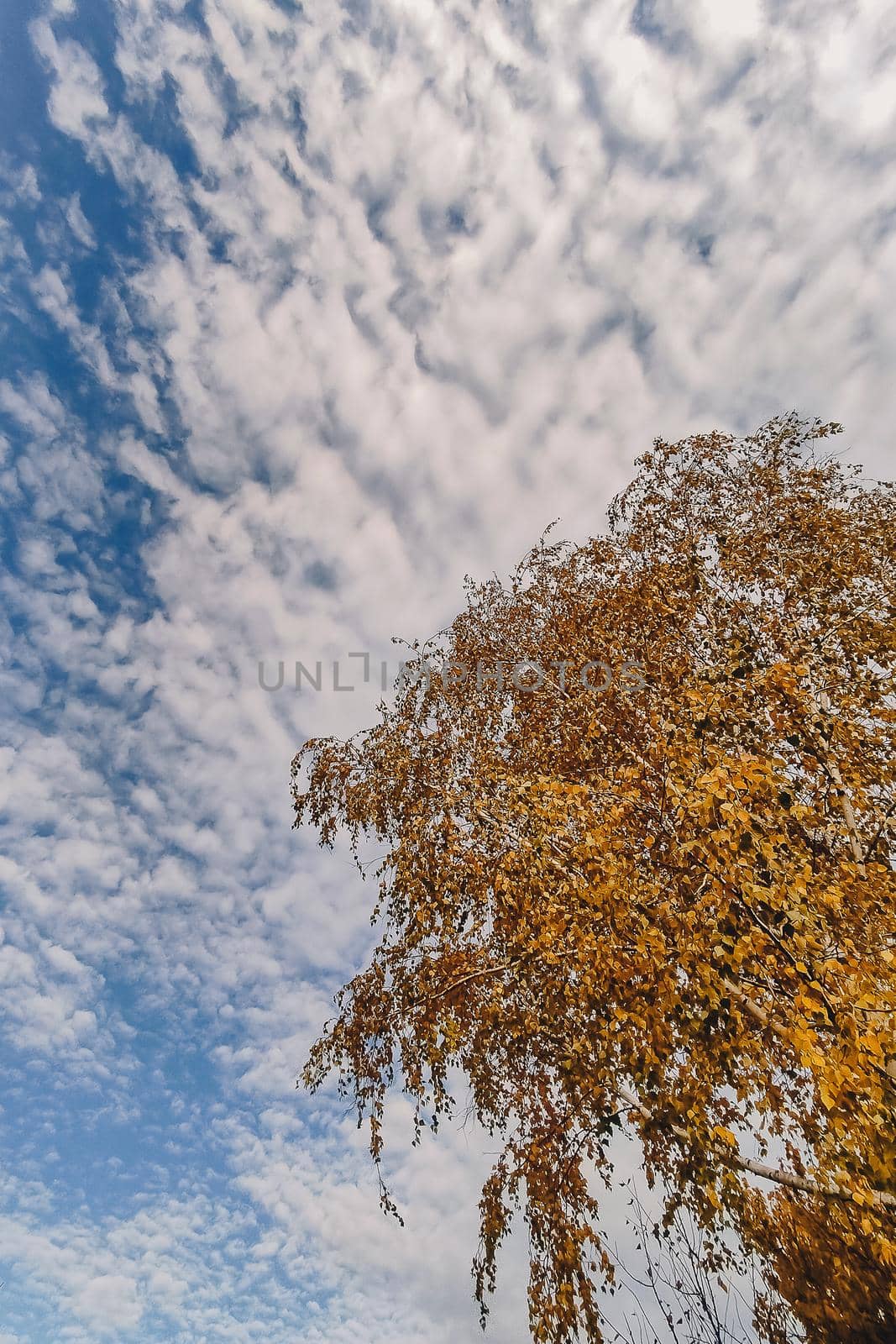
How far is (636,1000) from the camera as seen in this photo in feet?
16.8

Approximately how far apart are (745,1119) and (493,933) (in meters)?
4.14

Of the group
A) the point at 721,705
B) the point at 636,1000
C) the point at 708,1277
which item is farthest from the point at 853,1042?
the point at 708,1277

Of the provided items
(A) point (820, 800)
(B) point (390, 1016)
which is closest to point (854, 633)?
(A) point (820, 800)

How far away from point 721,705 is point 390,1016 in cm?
640

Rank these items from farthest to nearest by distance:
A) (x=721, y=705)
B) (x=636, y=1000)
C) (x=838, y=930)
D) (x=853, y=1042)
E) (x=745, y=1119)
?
(x=745, y=1119)
(x=721, y=705)
(x=838, y=930)
(x=636, y=1000)
(x=853, y=1042)

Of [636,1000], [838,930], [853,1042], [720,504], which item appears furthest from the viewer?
[720,504]

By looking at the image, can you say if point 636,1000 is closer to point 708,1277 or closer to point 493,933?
point 493,933

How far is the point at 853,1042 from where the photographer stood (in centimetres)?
411

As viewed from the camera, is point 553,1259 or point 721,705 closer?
point 721,705

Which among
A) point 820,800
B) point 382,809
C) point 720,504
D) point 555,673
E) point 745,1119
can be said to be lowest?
point 745,1119

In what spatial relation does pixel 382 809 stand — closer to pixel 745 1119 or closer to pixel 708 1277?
pixel 745 1119

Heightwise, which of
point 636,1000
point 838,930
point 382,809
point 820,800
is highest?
point 382,809

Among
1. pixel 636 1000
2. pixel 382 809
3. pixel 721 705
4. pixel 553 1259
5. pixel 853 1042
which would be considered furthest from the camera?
pixel 382 809

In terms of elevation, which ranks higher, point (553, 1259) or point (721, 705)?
point (721, 705)
